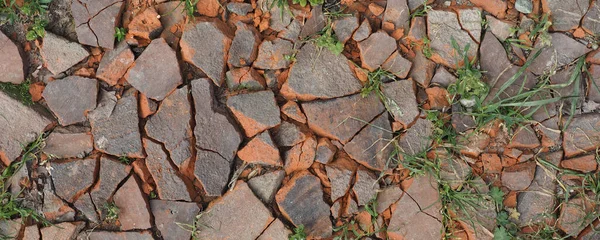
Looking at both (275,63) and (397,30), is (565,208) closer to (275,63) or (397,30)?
(397,30)

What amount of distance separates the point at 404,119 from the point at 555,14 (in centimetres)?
101

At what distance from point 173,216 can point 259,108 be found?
800 mm

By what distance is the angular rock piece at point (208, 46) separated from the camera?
2.93 meters

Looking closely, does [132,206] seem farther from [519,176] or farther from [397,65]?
[519,176]

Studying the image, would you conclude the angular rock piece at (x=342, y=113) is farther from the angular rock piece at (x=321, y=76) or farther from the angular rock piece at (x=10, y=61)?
the angular rock piece at (x=10, y=61)

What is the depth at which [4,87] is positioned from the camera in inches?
119

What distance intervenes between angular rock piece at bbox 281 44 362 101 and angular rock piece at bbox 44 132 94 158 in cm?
120

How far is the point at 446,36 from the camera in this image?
289cm

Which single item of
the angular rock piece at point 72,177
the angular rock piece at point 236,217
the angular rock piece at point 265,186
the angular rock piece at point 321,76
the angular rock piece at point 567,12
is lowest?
the angular rock piece at point 236,217

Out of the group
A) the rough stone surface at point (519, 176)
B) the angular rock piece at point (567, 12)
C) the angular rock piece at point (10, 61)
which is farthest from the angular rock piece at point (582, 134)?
the angular rock piece at point (10, 61)

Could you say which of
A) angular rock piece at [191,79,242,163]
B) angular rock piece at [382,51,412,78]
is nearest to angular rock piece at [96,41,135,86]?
angular rock piece at [191,79,242,163]

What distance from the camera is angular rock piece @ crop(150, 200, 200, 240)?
2.99 meters

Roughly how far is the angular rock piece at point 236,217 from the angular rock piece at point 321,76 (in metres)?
0.65

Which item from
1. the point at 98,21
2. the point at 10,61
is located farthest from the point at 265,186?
the point at 10,61
